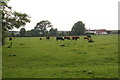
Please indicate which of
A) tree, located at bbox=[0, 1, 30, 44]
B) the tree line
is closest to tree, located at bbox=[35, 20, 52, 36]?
the tree line

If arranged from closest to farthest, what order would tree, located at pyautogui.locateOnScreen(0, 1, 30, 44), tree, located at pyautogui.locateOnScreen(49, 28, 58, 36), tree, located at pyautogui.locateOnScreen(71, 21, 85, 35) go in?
1. tree, located at pyautogui.locateOnScreen(0, 1, 30, 44)
2. tree, located at pyautogui.locateOnScreen(71, 21, 85, 35)
3. tree, located at pyautogui.locateOnScreen(49, 28, 58, 36)

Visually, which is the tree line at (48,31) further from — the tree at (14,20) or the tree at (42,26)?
the tree at (14,20)

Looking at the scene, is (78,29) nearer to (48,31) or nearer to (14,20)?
(48,31)

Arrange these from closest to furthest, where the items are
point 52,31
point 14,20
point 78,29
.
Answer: point 14,20 < point 78,29 < point 52,31

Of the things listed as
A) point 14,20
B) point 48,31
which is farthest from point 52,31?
point 14,20

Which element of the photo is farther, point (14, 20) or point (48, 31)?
point (48, 31)

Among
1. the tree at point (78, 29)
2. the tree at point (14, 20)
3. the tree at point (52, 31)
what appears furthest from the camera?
the tree at point (52, 31)

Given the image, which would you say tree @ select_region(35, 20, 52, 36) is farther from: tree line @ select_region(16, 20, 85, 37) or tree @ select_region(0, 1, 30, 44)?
tree @ select_region(0, 1, 30, 44)

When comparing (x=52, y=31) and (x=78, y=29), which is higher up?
(x=78, y=29)

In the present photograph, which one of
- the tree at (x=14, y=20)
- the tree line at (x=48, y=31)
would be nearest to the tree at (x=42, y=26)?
the tree line at (x=48, y=31)

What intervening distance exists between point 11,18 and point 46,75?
17.6 m

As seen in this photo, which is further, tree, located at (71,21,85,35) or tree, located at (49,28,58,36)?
tree, located at (49,28,58,36)

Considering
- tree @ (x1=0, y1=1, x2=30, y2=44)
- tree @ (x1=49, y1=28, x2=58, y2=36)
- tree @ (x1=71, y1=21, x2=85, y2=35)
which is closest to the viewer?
tree @ (x1=0, y1=1, x2=30, y2=44)

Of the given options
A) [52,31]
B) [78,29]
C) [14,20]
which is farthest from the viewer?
[52,31]
